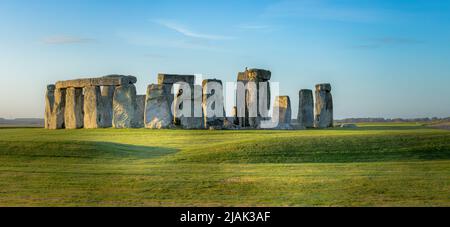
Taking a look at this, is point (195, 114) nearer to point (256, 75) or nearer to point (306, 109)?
point (256, 75)

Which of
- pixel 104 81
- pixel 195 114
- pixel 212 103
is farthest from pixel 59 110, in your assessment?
pixel 212 103

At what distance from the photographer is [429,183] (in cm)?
1389

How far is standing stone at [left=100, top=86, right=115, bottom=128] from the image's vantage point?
36531mm

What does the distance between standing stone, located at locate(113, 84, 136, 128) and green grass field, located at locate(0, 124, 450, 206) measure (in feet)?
26.4

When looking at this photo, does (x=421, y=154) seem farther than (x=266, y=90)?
No

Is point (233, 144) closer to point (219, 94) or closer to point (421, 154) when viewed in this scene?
point (421, 154)

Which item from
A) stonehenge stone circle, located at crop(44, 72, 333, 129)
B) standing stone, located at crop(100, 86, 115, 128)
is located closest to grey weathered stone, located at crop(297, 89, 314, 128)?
stonehenge stone circle, located at crop(44, 72, 333, 129)

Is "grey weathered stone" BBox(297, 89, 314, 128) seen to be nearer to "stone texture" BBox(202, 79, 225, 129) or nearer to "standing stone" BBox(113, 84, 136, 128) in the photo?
"stone texture" BBox(202, 79, 225, 129)

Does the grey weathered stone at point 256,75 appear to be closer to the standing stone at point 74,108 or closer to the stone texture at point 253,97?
the stone texture at point 253,97

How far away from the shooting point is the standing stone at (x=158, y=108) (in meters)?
33.5

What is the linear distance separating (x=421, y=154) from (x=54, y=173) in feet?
42.0

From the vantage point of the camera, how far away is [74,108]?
125 feet

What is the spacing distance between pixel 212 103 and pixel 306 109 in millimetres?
7795
